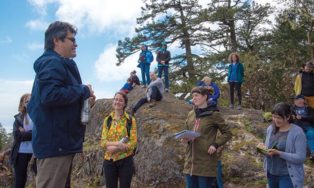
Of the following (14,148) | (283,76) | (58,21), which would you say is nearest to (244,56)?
(283,76)

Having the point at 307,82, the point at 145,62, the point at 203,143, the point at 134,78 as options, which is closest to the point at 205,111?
the point at 203,143

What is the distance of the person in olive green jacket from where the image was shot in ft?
16.6

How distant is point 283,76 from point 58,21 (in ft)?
52.5

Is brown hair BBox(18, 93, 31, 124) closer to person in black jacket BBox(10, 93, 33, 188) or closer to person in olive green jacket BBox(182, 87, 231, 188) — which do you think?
person in black jacket BBox(10, 93, 33, 188)

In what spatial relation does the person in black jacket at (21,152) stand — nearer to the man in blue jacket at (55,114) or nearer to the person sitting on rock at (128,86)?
the man in blue jacket at (55,114)

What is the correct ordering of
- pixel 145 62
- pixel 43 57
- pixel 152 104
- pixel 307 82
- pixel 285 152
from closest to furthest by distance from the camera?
1. pixel 43 57
2. pixel 285 152
3. pixel 307 82
4. pixel 152 104
5. pixel 145 62

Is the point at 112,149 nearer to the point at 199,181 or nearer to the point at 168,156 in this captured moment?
the point at 199,181

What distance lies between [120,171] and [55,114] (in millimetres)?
2200

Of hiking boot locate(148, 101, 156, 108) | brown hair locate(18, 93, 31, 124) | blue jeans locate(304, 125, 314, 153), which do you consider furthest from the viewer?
hiking boot locate(148, 101, 156, 108)

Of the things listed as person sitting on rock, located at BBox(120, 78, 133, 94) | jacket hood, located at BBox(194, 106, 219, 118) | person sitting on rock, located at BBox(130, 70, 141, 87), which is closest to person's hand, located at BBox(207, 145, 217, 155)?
jacket hood, located at BBox(194, 106, 219, 118)

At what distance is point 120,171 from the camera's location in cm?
538

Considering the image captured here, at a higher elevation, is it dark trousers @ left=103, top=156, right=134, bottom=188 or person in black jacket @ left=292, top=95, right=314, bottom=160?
person in black jacket @ left=292, top=95, right=314, bottom=160

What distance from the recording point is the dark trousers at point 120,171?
532 centimetres

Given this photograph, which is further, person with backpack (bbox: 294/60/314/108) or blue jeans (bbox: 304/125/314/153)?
person with backpack (bbox: 294/60/314/108)
